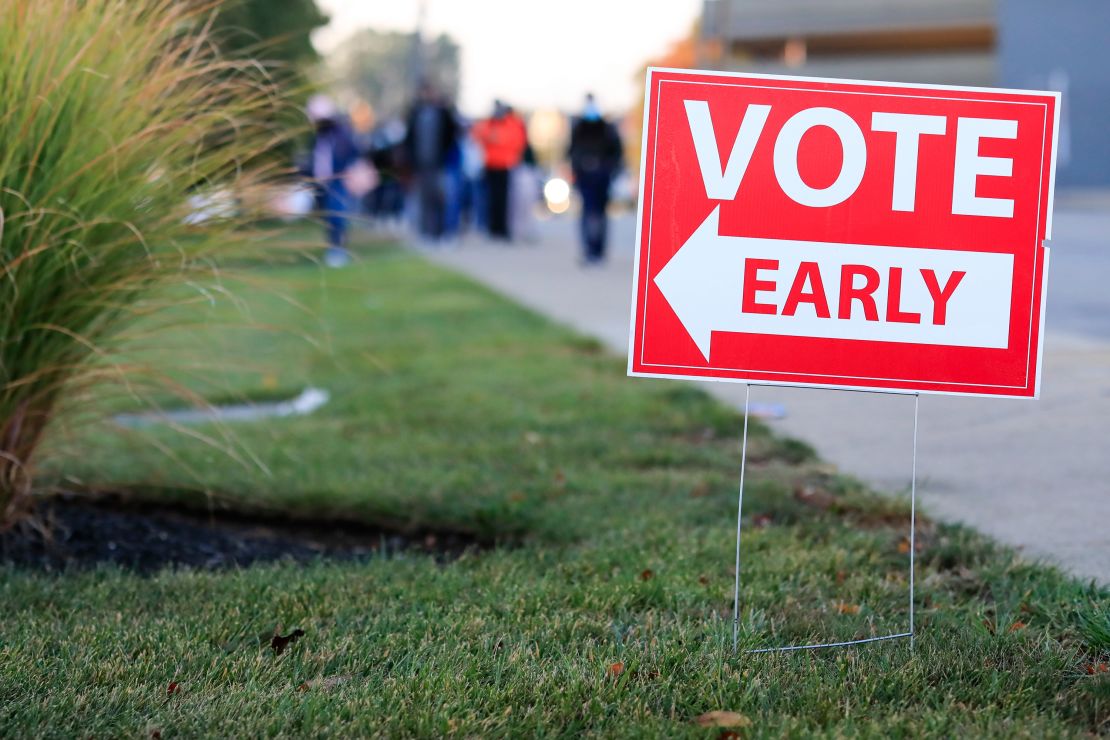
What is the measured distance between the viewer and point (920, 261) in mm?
3459

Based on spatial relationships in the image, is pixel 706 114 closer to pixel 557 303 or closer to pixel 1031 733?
pixel 1031 733

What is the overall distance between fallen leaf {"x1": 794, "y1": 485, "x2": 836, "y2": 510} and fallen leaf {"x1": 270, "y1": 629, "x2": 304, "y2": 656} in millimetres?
2058

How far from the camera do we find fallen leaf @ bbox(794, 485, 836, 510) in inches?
188

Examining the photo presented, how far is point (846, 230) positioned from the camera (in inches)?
136

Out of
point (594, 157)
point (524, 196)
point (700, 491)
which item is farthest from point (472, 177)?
point (700, 491)

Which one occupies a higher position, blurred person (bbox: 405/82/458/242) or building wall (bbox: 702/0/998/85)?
building wall (bbox: 702/0/998/85)

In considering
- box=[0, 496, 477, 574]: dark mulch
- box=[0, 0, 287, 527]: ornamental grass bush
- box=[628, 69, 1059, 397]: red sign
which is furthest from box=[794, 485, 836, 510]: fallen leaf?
box=[0, 0, 287, 527]: ornamental grass bush

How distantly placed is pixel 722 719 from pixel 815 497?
2.10m

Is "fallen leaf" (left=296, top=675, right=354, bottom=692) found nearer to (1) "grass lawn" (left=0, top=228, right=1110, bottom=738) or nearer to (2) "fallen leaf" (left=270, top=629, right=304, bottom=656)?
(1) "grass lawn" (left=0, top=228, right=1110, bottom=738)

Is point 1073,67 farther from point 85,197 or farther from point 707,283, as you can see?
point 85,197

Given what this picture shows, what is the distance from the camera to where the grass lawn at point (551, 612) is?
2.92 meters

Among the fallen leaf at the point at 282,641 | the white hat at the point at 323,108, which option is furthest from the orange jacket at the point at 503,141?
the fallen leaf at the point at 282,641

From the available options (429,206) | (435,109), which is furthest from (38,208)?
(429,206)

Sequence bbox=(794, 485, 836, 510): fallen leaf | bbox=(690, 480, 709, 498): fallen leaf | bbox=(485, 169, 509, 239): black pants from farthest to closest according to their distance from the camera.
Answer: bbox=(485, 169, 509, 239): black pants, bbox=(690, 480, 709, 498): fallen leaf, bbox=(794, 485, 836, 510): fallen leaf
